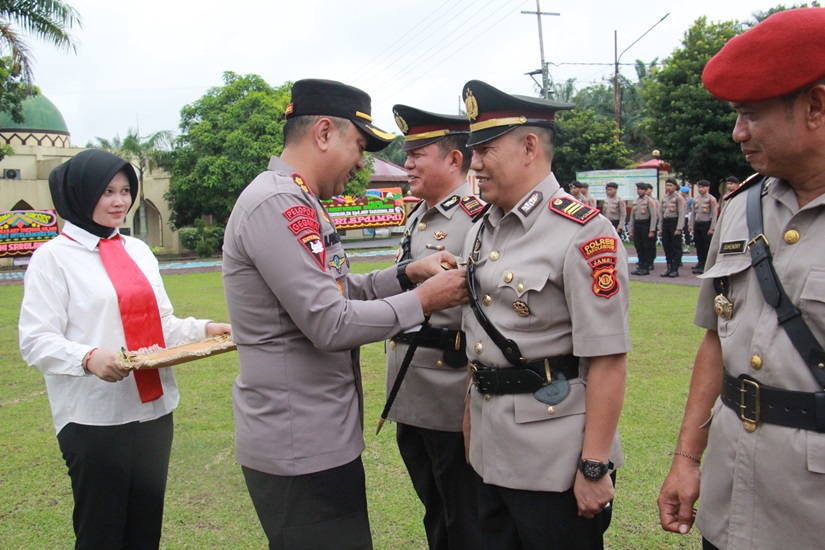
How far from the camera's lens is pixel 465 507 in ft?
9.44

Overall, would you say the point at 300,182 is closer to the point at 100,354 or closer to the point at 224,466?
the point at 100,354

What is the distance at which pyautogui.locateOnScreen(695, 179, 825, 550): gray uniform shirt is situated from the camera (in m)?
1.54

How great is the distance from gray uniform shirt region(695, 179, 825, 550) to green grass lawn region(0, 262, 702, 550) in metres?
1.56

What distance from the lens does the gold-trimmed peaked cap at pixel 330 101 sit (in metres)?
2.34

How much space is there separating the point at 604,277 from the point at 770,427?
0.62 m

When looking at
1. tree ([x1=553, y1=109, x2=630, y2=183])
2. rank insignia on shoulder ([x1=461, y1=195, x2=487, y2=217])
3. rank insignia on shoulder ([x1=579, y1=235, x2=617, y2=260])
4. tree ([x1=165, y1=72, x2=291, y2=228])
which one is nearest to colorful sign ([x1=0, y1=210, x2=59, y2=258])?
tree ([x1=165, y1=72, x2=291, y2=228])

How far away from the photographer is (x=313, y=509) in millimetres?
2182

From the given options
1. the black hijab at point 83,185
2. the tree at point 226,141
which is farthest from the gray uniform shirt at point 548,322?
the tree at point 226,141

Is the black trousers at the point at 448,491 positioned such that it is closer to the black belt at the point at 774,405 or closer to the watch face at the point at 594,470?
the watch face at the point at 594,470

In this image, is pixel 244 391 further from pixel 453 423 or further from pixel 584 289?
pixel 584 289

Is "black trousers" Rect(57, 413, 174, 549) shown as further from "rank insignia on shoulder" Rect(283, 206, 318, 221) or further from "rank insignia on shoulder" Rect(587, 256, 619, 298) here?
"rank insignia on shoulder" Rect(587, 256, 619, 298)

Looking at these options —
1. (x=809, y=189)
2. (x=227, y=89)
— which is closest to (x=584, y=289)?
(x=809, y=189)

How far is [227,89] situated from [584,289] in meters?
28.3

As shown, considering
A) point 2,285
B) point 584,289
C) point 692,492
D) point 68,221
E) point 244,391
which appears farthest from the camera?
point 2,285
